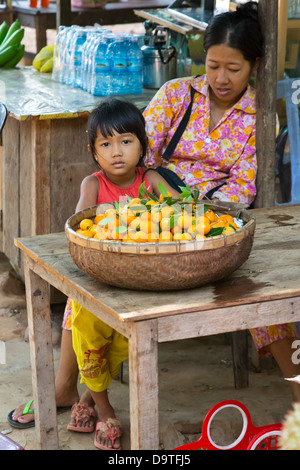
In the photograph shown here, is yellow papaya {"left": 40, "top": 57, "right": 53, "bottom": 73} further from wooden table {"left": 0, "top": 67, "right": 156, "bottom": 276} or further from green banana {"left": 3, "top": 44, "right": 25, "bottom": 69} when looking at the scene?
wooden table {"left": 0, "top": 67, "right": 156, "bottom": 276}

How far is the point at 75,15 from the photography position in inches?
269

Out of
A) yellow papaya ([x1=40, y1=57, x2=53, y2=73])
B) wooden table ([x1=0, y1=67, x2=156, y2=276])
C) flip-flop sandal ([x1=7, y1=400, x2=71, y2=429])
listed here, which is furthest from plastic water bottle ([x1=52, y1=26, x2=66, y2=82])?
flip-flop sandal ([x1=7, y1=400, x2=71, y2=429])

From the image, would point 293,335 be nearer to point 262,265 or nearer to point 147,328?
point 262,265

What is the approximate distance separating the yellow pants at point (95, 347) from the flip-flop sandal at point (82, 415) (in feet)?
0.72

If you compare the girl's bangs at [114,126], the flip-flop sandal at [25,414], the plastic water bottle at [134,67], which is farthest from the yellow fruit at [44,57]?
the flip-flop sandal at [25,414]

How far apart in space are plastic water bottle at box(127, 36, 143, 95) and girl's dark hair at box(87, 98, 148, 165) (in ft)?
4.54

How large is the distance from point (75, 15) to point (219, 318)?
540cm

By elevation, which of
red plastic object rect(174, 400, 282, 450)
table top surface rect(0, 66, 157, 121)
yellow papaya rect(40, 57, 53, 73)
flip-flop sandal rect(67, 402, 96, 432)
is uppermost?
yellow papaya rect(40, 57, 53, 73)

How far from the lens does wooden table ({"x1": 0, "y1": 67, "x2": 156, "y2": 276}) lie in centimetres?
376

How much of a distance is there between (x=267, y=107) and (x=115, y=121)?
0.77 m

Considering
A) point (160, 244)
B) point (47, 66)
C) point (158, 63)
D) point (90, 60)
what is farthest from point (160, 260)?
point (47, 66)

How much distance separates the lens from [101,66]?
Result: 13.4ft

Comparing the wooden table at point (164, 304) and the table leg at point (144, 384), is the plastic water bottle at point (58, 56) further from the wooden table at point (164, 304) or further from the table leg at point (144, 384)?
the table leg at point (144, 384)

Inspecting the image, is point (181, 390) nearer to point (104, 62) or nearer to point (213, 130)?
point (213, 130)
